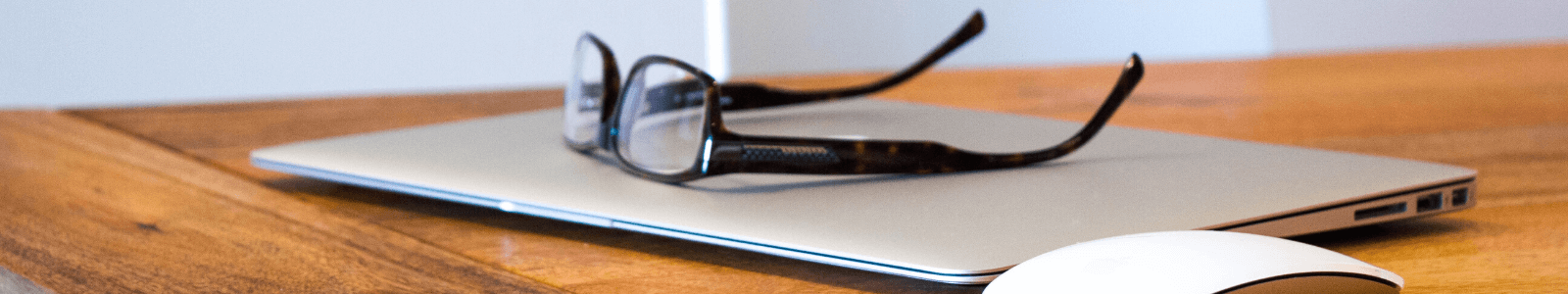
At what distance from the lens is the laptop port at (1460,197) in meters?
0.40

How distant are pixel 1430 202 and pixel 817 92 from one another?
0.43 m

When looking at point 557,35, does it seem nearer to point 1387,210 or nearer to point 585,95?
point 585,95

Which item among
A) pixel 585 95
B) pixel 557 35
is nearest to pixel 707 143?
pixel 585 95

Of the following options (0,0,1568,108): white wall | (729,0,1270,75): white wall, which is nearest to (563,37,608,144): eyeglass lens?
(0,0,1568,108): white wall

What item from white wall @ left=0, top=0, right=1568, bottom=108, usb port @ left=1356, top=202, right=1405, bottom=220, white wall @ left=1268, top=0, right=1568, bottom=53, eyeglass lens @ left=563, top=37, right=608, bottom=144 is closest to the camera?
usb port @ left=1356, top=202, right=1405, bottom=220

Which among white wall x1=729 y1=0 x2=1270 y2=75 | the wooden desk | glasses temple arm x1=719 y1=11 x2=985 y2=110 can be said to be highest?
white wall x1=729 y1=0 x2=1270 y2=75

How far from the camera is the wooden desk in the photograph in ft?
1.11

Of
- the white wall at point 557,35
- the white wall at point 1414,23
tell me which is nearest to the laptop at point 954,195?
the white wall at point 557,35

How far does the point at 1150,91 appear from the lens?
1.09 metres

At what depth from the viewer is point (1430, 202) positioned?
0.40 metres

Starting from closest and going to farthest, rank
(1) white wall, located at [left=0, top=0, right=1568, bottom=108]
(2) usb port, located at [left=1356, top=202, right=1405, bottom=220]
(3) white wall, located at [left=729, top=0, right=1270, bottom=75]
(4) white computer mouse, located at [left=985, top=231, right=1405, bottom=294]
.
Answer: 1. (4) white computer mouse, located at [left=985, top=231, right=1405, bottom=294]
2. (2) usb port, located at [left=1356, top=202, right=1405, bottom=220]
3. (1) white wall, located at [left=0, top=0, right=1568, bottom=108]
4. (3) white wall, located at [left=729, top=0, right=1270, bottom=75]

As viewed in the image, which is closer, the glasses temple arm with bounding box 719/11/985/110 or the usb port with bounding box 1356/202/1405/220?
the usb port with bounding box 1356/202/1405/220

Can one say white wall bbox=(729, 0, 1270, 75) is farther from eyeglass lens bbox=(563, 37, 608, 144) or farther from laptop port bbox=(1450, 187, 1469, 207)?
laptop port bbox=(1450, 187, 1469, 207)

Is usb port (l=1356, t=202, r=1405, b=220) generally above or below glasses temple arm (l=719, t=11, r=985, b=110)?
below
